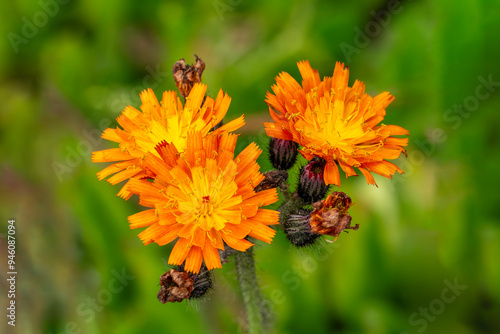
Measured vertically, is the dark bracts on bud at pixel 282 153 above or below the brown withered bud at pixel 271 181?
above

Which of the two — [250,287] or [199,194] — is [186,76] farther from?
[250,287]

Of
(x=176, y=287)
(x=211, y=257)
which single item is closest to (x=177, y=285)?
(x=176, y=287)

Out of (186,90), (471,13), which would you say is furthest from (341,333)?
(471,13)

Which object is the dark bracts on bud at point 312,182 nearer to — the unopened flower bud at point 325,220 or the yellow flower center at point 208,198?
the unopened flower bud at point 325,220

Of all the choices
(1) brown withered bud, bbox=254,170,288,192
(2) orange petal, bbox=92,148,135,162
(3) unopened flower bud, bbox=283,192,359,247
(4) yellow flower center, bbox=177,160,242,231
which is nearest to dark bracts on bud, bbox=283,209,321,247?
(3) unopened flower bud, bbox=283,192,359,247

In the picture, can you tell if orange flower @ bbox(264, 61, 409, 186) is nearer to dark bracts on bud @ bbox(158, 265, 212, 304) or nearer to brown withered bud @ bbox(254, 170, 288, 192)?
brown withered bud @ bbox(254, 170, 288, 192)

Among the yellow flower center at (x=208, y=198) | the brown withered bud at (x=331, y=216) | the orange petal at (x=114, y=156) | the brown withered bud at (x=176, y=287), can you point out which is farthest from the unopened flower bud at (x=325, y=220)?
the orange petal at (x=114, y=156)
